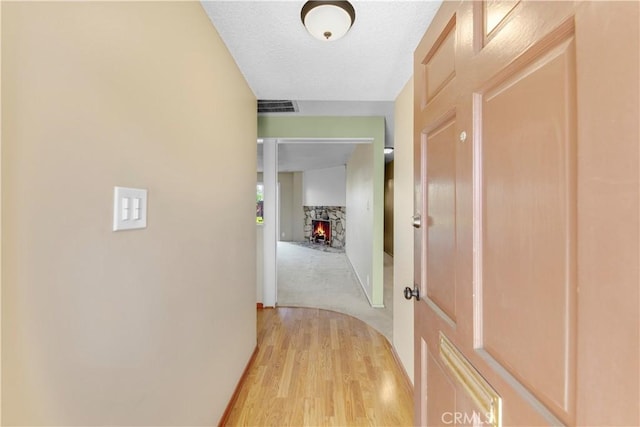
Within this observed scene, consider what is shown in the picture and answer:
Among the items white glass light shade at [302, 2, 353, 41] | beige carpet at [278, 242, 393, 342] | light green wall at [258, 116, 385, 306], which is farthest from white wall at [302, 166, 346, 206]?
white glass light shade at [302, 2, 353, 41]

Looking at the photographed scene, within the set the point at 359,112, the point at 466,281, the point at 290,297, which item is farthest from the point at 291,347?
the point at 359,112

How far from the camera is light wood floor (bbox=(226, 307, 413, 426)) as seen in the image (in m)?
1.56

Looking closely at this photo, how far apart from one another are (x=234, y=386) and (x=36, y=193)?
5.37 feet

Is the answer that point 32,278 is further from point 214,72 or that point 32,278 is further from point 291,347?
point 291,347

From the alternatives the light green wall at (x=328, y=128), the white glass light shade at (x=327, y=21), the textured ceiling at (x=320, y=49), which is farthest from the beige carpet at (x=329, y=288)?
the white glass light shade at (x=327, y=21)

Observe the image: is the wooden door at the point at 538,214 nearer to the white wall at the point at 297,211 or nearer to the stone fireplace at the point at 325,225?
the stone fireplace at the point at 325,225

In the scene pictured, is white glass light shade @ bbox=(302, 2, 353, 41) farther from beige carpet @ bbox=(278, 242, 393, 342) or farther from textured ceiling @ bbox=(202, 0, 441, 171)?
beige carpet @ bbox=(278, 242, 393, 342)

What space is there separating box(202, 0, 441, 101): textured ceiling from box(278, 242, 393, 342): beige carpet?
2.28m

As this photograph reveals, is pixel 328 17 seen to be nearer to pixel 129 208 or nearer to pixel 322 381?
pixel 129 208

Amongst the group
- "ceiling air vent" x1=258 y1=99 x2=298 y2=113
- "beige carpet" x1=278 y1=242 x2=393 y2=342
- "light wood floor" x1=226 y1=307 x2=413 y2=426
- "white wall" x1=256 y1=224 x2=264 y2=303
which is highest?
"ceiling air vent" x1=258 y1=99 x2=298 y2=113

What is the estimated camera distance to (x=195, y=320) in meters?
1.16

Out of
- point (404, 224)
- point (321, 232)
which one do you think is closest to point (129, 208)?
point (404, 224)

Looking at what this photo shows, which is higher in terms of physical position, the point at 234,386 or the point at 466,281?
the point at 466,281

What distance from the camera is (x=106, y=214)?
→ 680 mm
